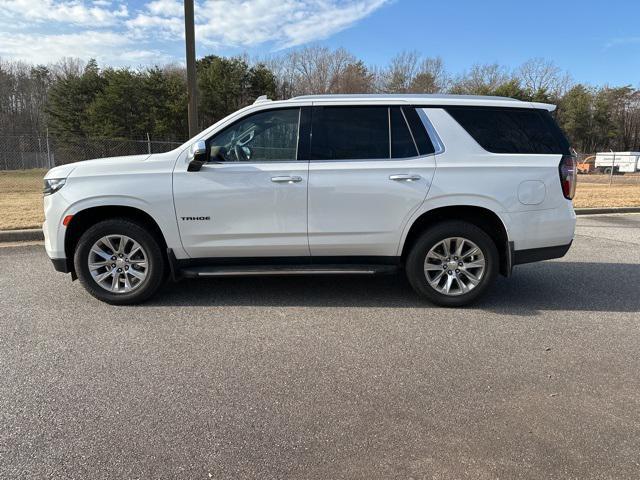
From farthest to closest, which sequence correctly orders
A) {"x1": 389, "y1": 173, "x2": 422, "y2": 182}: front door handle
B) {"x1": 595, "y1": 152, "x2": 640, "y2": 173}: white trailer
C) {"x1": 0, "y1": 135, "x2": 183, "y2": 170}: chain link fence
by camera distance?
1. {"x1": 595, "y1": 152, "x2": 640, "y2": 173}: white trailer
2. {"x1": 0, "y1": 135, "x2": 183, "y2": 170}: chain link fence
3. {"x1": 389, "y1": 173, "x2": 422, "y2": 182}: front door handle

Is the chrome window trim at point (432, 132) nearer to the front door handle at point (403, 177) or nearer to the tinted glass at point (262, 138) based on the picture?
the front door handle at point (403, 177)

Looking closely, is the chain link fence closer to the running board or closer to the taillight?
the running board

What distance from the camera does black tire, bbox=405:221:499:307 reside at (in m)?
4.44

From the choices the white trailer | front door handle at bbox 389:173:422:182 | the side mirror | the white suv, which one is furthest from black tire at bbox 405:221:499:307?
the white trailer

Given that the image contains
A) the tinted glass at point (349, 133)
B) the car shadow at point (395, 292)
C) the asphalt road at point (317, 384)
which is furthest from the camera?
the car shadow at point (395, 292)

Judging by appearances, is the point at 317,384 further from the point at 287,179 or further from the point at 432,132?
the point at 432,132

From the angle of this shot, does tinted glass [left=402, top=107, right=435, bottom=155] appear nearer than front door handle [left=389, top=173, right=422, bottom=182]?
No

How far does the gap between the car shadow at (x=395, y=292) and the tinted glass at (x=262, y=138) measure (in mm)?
1483

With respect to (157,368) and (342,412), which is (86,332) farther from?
(342,412)

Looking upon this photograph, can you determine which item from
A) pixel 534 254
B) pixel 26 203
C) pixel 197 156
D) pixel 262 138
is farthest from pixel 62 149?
pixel 534 254

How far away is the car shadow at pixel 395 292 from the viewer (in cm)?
468

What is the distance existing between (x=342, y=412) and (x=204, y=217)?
238cm

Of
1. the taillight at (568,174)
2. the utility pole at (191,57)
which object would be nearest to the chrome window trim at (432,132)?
the taillight at (568,174)

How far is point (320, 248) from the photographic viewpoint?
4.49 metres
